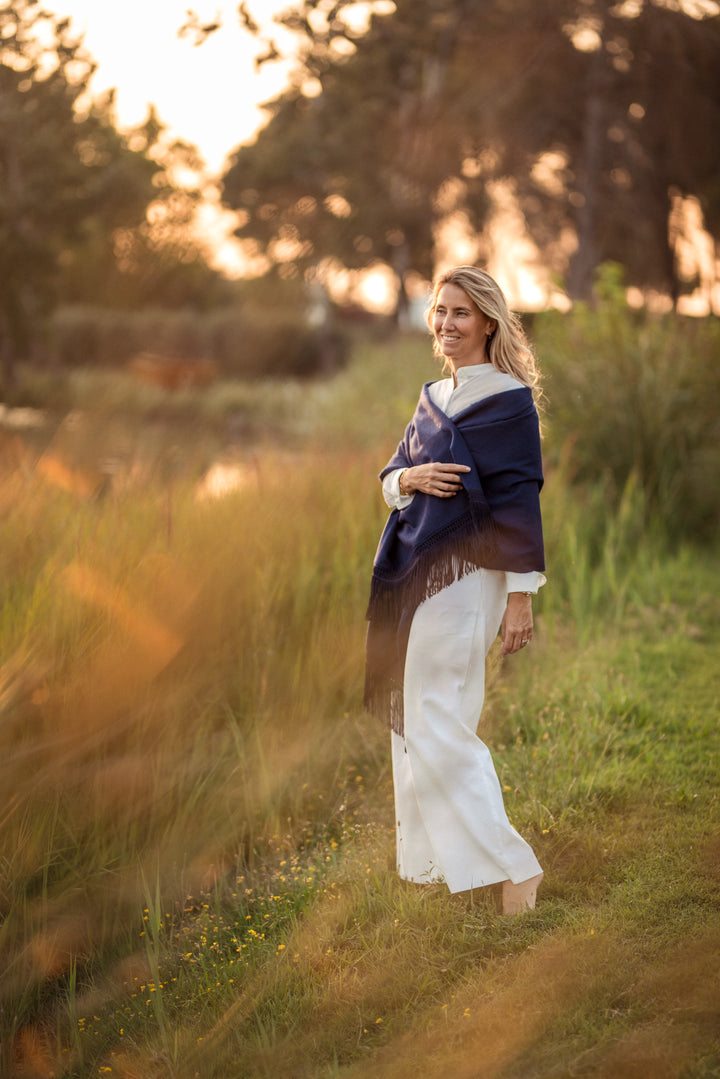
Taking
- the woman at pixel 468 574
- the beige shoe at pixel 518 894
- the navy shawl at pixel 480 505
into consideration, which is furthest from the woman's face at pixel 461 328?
the beige shoe at pixel 518 894

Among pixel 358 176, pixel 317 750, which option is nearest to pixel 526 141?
pixel 358 176

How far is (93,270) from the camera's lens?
124 ft

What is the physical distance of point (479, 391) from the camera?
2.71 m

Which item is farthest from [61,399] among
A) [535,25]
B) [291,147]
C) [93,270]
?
[93,270]

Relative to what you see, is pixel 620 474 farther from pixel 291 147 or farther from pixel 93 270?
pixel 93 270

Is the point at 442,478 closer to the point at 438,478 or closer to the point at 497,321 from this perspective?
the point at 438,478

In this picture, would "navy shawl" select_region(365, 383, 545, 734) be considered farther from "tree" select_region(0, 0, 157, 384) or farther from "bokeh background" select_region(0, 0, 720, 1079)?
"tree" select_region(0, 0, 157, 384)

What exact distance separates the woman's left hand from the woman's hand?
0.35 meters

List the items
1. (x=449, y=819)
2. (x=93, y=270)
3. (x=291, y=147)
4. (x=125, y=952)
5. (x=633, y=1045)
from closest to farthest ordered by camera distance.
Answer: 1. (x=633, y=1045)
2. (x=449, y=819)
3. (x=125, y=952)
4. (x=291, y=147)
5. (x=93, y=270)

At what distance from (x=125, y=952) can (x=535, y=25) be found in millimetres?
17076

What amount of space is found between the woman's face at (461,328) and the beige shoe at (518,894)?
153 cm

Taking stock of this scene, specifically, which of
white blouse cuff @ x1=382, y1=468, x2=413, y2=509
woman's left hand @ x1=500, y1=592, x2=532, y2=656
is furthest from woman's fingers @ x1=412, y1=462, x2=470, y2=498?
woman's left hand @ x1=500, y1=592, x2=532, y2=656

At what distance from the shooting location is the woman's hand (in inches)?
104

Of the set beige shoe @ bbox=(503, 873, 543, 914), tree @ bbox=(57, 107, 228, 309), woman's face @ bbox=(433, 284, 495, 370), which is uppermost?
tree @ bbox=(57, 107, 228, 309)
